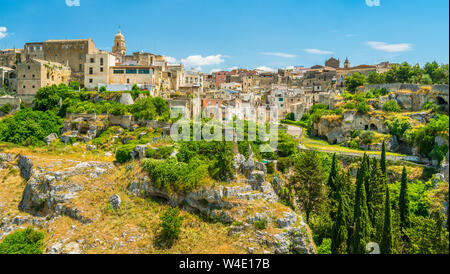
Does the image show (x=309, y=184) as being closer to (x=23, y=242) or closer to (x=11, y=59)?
(x=23, y=242)

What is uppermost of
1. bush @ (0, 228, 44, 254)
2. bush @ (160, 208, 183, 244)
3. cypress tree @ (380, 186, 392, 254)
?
cypress tree @ (380, 186, 392, 254)

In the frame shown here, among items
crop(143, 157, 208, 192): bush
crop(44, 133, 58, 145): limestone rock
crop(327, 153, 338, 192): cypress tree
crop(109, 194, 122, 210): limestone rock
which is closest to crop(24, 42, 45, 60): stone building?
crop(44, 133, 58, 145): limestone rock

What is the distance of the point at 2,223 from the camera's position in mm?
19453

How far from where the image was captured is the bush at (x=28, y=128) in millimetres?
27078

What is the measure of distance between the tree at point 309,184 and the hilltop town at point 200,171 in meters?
0.10

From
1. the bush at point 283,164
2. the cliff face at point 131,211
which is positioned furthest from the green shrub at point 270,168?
the cliff face at point 131,211

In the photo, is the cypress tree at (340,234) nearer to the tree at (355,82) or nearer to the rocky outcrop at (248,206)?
the rocky outcrop at (248,206)

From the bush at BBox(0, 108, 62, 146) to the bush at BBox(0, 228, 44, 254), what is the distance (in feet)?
37.8

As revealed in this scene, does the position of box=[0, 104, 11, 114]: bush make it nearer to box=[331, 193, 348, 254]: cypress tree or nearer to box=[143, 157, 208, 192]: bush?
box=[143, 157, 208, 192]: bush

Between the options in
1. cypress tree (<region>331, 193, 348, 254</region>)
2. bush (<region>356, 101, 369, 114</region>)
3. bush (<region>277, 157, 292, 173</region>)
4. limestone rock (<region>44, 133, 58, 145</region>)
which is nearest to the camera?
cypress tree (<region>331, 193, 348, 254</region>)

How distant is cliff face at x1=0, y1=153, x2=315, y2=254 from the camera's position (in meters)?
16.8

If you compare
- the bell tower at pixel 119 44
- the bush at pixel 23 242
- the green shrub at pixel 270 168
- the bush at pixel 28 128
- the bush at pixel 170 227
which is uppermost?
the bell tower at pixel 119 44

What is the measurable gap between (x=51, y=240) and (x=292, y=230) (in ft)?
39.7

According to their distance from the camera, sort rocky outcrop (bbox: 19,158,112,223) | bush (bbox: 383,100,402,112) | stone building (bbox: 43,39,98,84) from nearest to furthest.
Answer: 1. rocky outcrop (bbox: 19,158,112,223)
2. bush (bbox: 383,100,402,112)
3. stone building (bbox: 43,39,98,84)
